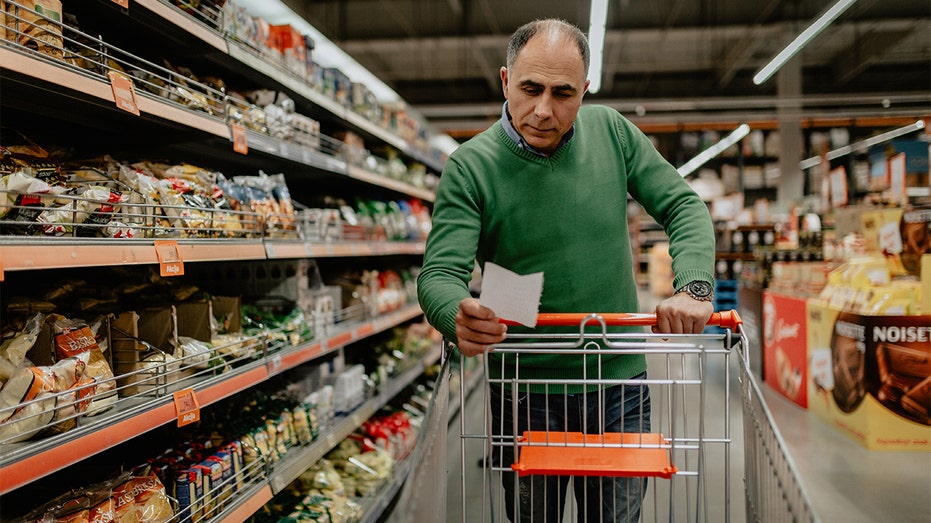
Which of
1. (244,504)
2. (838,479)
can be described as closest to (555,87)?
(244,504)

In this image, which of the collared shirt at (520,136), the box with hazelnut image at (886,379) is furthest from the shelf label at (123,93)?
the box with hazelnut image at (886,379)

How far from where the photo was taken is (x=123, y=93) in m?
1.54

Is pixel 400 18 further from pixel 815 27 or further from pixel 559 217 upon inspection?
pixel 559 217

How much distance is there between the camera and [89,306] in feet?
5.81

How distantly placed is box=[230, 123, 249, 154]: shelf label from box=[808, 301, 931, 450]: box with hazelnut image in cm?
359

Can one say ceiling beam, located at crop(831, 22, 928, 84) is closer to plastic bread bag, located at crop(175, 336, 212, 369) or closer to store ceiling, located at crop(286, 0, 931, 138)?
store ceiling, located at crop(286, 0, 931, 138)

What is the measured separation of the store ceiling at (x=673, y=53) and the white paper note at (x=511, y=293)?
8.06 meters

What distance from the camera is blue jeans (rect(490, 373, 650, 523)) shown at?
153 cm

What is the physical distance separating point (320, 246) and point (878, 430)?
136 inches

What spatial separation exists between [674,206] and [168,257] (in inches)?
52.0

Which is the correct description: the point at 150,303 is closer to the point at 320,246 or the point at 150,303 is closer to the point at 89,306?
the point at 89,306

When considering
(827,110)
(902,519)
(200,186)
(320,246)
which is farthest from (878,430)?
(827,110)

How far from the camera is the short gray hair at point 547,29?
4.78 feet

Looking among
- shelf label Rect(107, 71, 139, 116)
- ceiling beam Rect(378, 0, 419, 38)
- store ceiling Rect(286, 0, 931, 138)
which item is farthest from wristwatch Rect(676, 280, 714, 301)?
Answer: ceiling beam Rect(378, 0, 419, 38)
